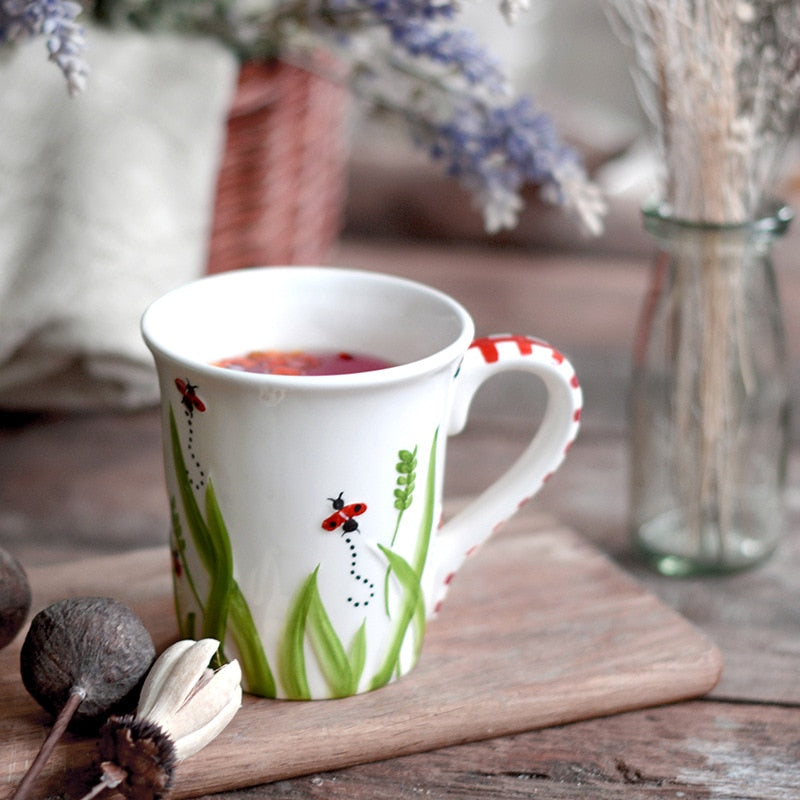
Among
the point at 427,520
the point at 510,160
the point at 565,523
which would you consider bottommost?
the point at 565,523

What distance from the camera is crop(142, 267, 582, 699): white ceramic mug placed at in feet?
1.50

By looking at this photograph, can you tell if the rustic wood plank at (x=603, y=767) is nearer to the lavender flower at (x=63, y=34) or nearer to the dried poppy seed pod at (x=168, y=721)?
the dried poppy seed pod at (x=168, y=721)

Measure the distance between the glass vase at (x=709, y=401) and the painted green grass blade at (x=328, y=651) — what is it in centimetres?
24

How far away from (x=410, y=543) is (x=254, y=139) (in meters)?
0.39

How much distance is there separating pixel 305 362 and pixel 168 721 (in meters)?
0.19

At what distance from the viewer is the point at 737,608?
2.06 feet

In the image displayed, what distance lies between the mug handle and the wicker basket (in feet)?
1.08

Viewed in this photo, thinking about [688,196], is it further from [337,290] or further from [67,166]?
[67,166]

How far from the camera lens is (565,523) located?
721mm

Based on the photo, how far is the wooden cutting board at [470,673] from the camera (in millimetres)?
470

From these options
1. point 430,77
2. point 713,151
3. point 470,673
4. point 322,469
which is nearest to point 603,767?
point 470,673

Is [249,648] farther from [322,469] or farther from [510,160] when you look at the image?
[510,160]

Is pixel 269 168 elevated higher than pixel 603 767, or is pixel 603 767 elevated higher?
pixel 269 168

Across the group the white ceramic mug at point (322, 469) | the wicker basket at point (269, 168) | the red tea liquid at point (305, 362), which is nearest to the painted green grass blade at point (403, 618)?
the white ceramic mug at point (322, 469)
